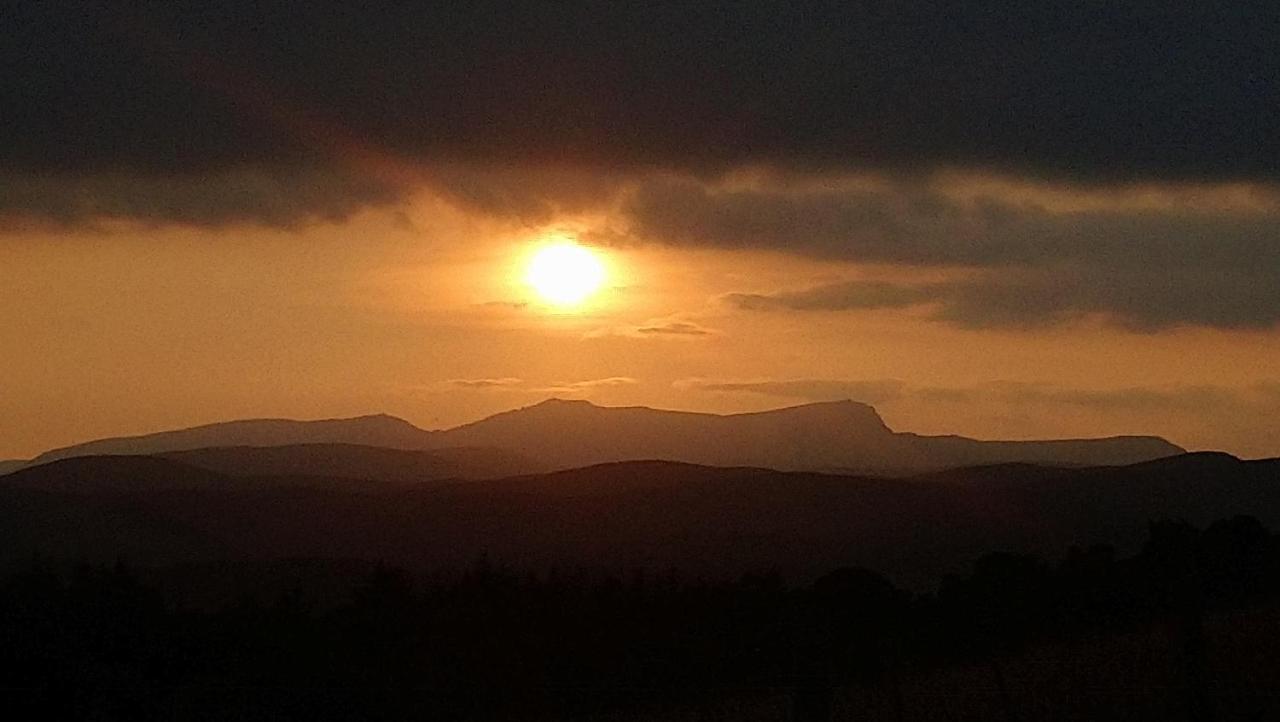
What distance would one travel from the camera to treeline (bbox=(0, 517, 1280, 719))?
96.7 feet

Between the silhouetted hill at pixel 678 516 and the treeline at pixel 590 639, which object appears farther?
the silhouetted hill at pixel 678 516

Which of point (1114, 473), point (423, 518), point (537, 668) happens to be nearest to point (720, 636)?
point (537, 668)

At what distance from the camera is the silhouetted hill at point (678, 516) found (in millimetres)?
120000

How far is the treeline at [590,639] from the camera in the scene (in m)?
29.5

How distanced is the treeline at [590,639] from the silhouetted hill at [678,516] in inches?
2223

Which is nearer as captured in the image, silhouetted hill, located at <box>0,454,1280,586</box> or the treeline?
the treeline

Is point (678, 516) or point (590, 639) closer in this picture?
point (590, 639)

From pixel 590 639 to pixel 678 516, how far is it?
106841mm

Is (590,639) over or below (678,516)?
below

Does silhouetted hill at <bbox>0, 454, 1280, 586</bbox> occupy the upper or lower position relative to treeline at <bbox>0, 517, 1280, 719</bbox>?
upper

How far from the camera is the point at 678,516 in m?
147

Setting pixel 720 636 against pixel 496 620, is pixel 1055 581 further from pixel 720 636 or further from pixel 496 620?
pixel 496 620

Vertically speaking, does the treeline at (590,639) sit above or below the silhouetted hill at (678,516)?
below

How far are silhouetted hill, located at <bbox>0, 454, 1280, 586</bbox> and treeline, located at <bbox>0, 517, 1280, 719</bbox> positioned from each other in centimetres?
5646
